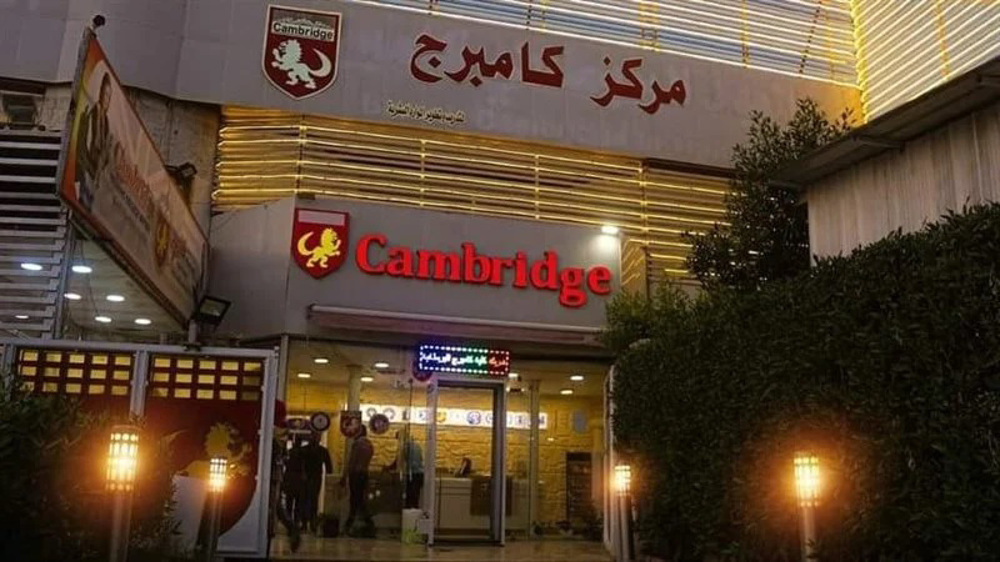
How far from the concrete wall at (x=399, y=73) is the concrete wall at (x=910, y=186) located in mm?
5695

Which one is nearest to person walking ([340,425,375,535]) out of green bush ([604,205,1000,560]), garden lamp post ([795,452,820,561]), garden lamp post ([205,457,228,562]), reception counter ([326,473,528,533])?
reception counter ([326,473,528,533])

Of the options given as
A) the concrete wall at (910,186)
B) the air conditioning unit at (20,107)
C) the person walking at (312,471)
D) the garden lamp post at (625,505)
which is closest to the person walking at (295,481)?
the person walking at (312,471)

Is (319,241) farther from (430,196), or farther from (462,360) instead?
(462,360)

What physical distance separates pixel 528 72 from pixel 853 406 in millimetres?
9654

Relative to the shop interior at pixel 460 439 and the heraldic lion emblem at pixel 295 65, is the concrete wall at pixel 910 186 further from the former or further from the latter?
the heraldic lion emblem at pixel 295 65

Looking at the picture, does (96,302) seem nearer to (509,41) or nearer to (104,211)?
(104,211)

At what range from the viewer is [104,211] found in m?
7.18

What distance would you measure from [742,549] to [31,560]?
4.90 metres

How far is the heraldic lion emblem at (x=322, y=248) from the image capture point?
1230cm

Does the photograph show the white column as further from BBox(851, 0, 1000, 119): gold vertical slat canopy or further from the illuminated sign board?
BBox(851, 0, 1000, 119): gold vertical slat canopy

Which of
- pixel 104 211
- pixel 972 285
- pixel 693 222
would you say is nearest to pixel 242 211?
pixel 104 211

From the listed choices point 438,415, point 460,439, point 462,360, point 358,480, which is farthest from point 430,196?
point 358,480

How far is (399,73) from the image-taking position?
539 inches

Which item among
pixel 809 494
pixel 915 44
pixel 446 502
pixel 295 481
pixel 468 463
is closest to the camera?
pixel 809 494
